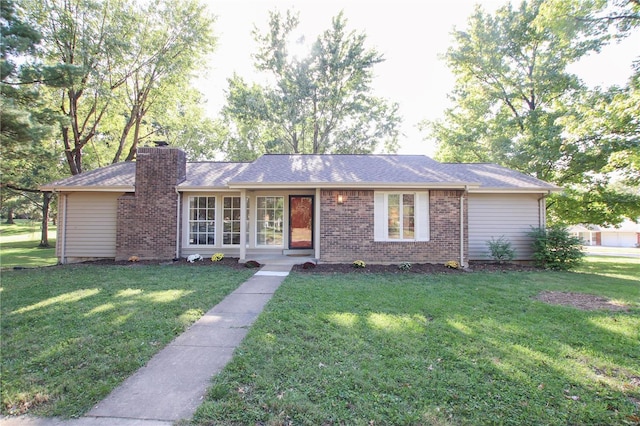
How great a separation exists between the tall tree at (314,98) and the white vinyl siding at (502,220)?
41.4 ft

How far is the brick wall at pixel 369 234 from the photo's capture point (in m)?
9.07

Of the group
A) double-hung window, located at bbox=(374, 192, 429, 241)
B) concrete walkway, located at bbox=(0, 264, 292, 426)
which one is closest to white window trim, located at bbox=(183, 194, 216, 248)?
double-hung window, located at bbox=(374, 192, 429, 241)

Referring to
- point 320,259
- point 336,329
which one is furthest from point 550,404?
point 320,259

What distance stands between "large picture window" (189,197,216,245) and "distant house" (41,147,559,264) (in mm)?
36

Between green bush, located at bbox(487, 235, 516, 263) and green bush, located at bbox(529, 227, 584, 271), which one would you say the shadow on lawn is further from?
green bush, located at bbox(529, 227, 584, 271)

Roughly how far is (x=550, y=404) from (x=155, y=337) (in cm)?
433

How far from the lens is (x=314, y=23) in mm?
20469

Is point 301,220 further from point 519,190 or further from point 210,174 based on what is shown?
point 519,190

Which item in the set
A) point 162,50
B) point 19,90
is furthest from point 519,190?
point 162,50

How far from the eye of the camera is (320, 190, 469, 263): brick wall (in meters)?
9.07

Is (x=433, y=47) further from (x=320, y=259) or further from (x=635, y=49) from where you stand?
(x=320, y=259)

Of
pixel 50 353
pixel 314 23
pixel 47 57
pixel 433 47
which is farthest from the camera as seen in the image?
pixel 314 23

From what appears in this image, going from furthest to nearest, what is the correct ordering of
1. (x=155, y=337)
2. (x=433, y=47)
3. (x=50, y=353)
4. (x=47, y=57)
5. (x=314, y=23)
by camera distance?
(x=314, y=23), (x=433, y=47), (x=47, y=57), (x=155, y=337), (x=50, y=353)

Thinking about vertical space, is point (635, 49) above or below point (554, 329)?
above
